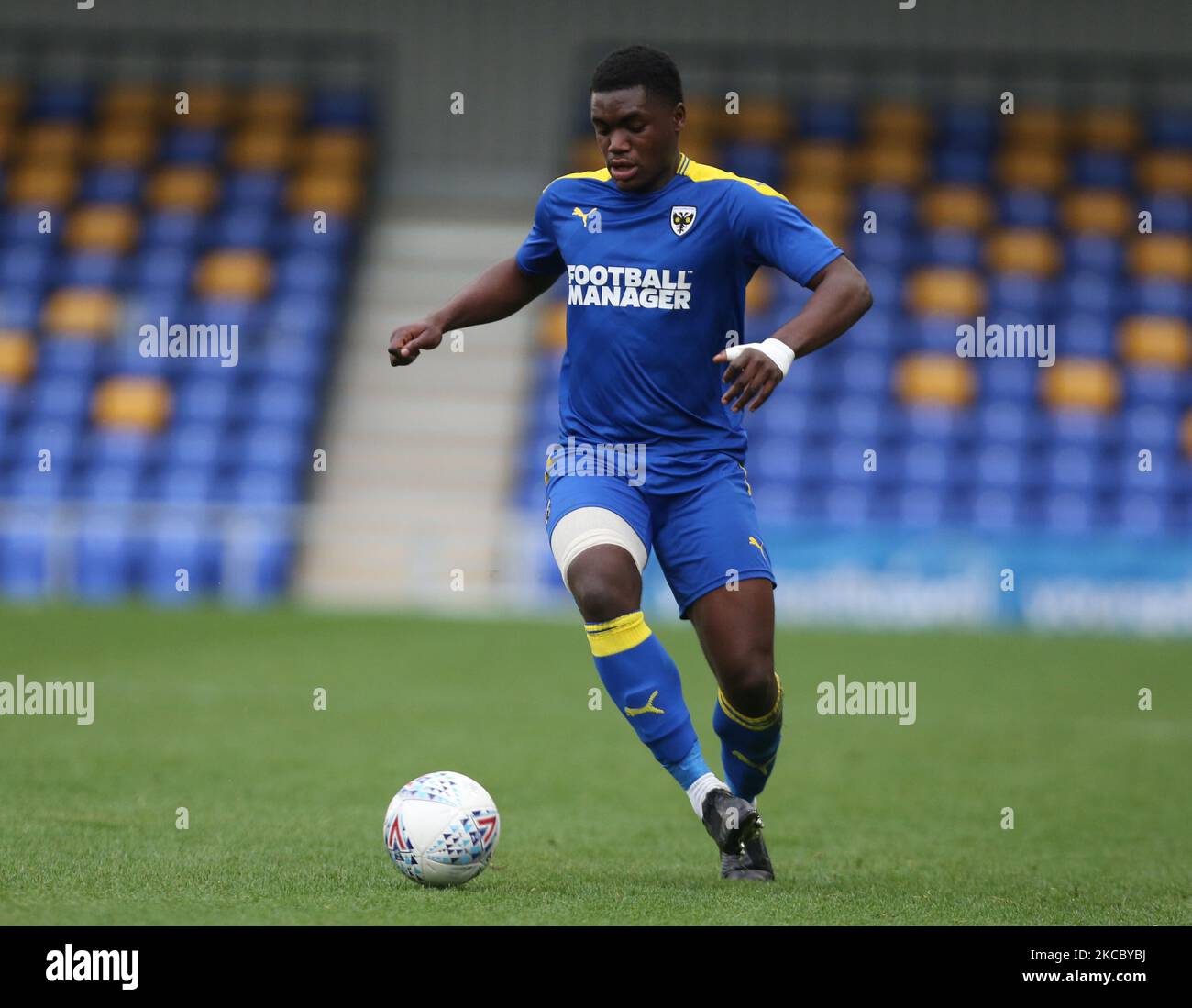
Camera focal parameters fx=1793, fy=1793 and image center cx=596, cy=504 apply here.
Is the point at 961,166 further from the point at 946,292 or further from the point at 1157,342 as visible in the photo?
the point at 1157,342

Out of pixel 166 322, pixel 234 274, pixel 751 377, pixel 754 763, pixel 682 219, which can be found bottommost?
pixel 754 763

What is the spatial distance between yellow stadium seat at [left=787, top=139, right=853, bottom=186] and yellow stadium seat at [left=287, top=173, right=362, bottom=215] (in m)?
5.24

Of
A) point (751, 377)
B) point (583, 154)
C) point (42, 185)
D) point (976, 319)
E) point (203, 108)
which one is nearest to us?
point (751, 377)

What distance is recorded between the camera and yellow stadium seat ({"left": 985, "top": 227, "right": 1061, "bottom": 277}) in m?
20.6

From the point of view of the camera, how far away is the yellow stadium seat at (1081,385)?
1955 centimetres

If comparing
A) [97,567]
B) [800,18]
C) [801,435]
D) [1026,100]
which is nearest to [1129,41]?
[1026,100]

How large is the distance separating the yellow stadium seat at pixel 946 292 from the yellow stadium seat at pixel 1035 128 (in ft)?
7.35

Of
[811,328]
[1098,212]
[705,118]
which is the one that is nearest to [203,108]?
[705,118]

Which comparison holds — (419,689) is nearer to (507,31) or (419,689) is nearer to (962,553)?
(962,553)

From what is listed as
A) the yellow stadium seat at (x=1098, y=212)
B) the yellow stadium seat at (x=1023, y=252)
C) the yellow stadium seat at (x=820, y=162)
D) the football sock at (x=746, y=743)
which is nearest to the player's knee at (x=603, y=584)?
the football sock at (x=746, y=743)

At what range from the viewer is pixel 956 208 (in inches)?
834

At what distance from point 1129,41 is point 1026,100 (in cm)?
142

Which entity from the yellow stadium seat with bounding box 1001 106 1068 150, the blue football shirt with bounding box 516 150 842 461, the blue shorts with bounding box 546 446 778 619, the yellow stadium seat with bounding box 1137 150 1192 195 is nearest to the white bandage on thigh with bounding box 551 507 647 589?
the blue shorts with bounding box 546 446 778 619

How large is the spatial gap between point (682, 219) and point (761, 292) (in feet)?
49.3
